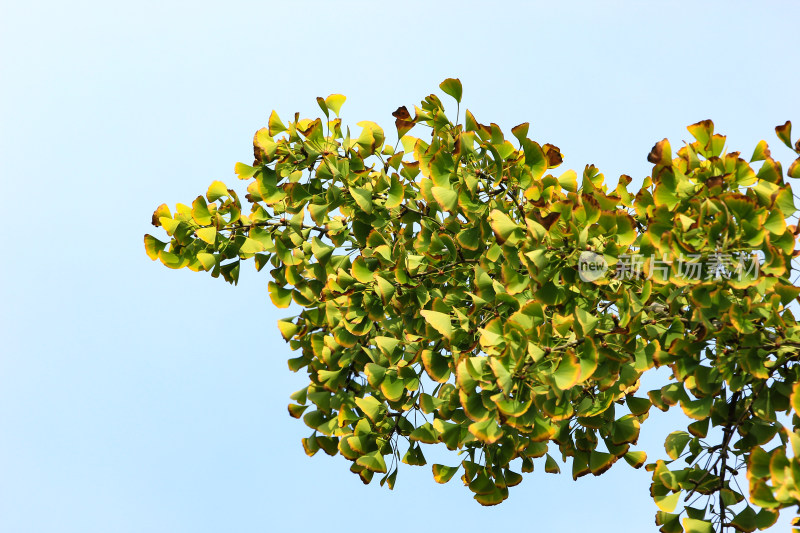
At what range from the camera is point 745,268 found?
4691 millimetres

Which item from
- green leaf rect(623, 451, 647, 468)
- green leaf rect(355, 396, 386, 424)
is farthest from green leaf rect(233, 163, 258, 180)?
green leaf rect(623, 451, 647, 468)

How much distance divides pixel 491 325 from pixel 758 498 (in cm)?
156

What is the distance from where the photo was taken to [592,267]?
5.07 meters

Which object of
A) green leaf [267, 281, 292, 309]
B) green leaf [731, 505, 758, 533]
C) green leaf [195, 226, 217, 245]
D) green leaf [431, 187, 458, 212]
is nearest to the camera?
green leaf [731, 505, 758, 533]

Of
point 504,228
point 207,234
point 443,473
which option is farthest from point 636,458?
point 207,234

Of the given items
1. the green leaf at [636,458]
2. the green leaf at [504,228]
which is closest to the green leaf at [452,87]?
the green leaf at [504,228]

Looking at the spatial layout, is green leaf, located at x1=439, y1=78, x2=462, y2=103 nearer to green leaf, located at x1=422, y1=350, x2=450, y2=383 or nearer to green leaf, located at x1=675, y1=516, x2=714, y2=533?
green leaf, located at x1=422, y1=350, x2=450, y2=383

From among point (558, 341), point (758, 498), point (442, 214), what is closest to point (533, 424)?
point (558, 341)

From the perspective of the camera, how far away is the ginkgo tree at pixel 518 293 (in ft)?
15.3

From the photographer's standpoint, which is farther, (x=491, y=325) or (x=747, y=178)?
(x=747, y=178)

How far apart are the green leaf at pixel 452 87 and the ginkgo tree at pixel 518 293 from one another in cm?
1

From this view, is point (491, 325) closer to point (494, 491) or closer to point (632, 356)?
point (632, 356)

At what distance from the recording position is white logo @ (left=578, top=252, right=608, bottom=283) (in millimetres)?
5031

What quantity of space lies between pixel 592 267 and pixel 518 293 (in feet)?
1.60
